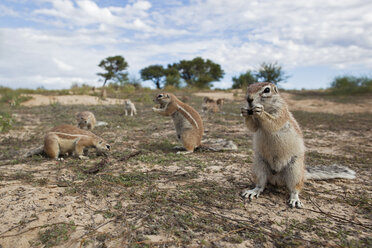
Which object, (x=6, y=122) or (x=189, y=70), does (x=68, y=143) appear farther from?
(x=189, y=70)

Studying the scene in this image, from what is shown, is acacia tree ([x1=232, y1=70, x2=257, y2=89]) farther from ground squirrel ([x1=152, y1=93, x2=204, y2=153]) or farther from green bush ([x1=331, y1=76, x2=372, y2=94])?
ground squirrel ([x1=152, y1=93, x2=204, y2=153])

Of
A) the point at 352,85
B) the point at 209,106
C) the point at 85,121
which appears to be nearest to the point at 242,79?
the point at 352,85

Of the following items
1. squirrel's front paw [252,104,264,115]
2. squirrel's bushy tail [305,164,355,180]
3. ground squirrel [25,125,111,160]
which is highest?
squirrel's front paw [252,104,264,115]

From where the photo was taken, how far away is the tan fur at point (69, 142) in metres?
4.50

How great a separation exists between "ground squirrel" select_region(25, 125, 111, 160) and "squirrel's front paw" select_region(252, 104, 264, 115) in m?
3.15

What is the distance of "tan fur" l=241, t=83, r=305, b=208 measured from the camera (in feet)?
8.85

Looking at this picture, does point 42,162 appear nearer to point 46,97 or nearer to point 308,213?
point 308,213

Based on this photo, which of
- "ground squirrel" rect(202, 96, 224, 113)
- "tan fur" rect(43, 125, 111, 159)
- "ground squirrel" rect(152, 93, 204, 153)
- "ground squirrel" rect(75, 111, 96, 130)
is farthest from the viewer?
"ground squirrel" rect(202, 96, 224, 113)

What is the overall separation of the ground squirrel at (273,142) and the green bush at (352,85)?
20.5m

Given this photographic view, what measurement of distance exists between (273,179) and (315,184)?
95cm

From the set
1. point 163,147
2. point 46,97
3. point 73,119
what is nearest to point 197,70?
point 46,97

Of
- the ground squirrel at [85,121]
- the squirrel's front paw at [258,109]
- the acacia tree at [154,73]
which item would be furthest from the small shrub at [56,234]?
the acacia tree at [154,73]

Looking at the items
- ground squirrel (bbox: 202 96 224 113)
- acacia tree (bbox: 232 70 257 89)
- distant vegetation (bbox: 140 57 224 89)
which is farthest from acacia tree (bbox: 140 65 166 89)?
ground squirrel (bbox: 202 96 224 113)

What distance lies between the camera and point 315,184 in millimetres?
3545
